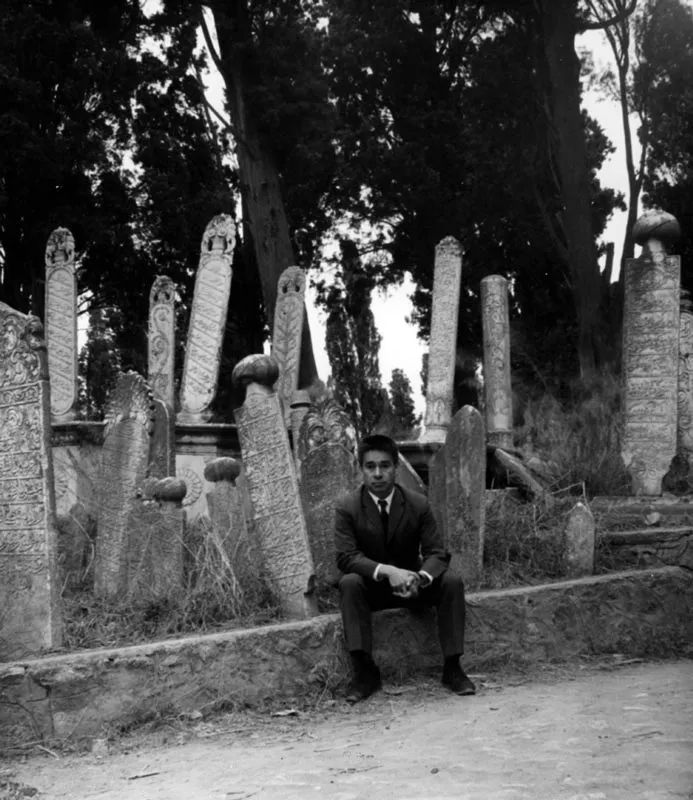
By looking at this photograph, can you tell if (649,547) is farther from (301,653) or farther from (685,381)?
(685,381)

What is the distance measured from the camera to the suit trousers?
4.92 m

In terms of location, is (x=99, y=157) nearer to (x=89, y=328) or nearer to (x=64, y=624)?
(x=89, y=328)

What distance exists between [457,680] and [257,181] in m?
13.7

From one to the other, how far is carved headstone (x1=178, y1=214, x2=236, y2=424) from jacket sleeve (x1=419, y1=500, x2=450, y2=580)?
5.74 m

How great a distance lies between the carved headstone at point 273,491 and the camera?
5.45m

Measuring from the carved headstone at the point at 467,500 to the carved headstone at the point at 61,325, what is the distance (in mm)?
5892

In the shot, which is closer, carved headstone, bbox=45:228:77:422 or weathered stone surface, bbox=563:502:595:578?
weathered stone surface, bbox=563:502:595:578

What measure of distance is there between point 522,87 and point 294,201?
508 cm

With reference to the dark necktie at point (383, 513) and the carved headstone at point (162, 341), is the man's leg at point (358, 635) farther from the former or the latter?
the carved headstone at point (162, 341)

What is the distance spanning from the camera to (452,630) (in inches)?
195

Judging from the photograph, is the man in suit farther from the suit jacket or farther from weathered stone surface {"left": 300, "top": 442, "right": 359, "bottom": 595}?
weathered stone surface {"left": 300, "top": 442, "right": 359, "bottom": 595}

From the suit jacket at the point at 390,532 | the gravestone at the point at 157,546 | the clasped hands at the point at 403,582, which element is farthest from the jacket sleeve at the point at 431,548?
the gravestone at the point at 157,546

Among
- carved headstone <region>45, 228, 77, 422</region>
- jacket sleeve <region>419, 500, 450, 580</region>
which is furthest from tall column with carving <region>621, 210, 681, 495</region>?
carved headstone <region>45, 228, 77, 422</region>

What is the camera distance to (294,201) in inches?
807
